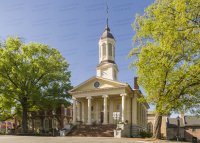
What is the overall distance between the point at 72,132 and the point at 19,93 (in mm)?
11199

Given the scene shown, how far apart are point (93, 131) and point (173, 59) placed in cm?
1569

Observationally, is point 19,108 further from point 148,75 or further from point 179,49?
point 179,49

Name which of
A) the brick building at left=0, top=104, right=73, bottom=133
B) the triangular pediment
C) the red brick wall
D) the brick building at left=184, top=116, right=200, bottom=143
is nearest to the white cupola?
the triangular pediment

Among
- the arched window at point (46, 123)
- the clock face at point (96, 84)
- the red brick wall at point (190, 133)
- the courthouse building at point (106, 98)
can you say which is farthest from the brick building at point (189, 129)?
the arched window at point (46, 123)

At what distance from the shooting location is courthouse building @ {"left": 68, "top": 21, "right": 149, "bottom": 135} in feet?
94.0

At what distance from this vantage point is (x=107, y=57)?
37.0 metres

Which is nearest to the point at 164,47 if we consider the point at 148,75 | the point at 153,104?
the point at 148,75

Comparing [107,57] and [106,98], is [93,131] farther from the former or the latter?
[107,57]

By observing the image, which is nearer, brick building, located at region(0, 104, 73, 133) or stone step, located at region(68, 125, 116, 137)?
stone step, located at region(68, 125, 116, 137)

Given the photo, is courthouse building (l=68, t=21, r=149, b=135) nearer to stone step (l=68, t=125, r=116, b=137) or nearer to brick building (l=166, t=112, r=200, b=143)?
stone step (l=68, t=125, r=116, b=137)

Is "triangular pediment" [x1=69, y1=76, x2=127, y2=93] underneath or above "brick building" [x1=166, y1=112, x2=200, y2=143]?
above

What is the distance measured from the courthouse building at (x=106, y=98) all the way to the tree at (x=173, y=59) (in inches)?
418

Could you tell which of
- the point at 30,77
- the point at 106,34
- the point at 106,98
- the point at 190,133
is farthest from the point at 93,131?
Result: the point at 190,133

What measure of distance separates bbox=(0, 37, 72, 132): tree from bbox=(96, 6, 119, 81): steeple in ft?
23.9
